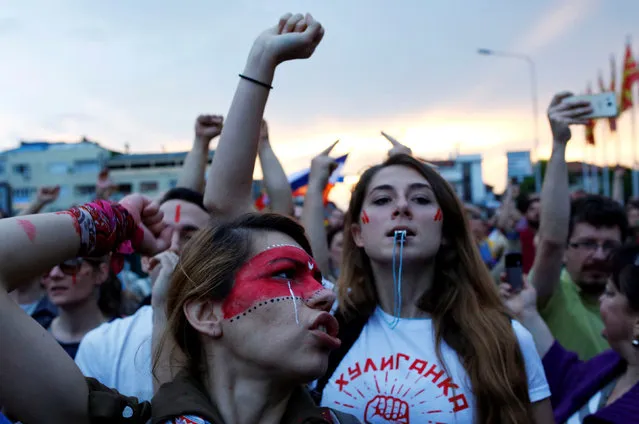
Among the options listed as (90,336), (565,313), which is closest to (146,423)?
(90,336)

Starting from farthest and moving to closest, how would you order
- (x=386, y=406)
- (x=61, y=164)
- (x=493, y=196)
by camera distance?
(x=61, y=164) < (x=493, y=196) < (x=386, y=406)

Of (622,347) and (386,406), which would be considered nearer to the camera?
(386,406)

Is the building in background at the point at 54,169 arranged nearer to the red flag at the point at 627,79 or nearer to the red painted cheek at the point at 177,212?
the red flag at the point at 627,79

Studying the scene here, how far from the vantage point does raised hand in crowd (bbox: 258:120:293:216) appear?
11.3ft

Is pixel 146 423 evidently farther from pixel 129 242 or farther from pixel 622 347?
pixel 622 347

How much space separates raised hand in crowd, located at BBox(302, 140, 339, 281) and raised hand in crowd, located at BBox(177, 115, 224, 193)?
2.17ft

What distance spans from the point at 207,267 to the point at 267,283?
22 centimetres

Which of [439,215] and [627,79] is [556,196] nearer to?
[439,215]

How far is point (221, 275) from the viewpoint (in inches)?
75.0

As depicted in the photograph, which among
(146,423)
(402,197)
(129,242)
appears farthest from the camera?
(402,197)

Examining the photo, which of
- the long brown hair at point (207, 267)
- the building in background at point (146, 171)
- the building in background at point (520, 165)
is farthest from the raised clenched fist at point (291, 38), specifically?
the building in background at point (146, 171)

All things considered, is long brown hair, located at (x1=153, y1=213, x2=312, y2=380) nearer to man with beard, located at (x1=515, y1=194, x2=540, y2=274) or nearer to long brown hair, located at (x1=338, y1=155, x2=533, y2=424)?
long brown hair, located at (x1=338, y1=155, x2=533, y2=424)

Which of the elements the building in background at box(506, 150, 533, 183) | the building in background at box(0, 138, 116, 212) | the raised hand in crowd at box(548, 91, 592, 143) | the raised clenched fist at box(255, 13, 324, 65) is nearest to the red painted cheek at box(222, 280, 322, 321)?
the raised clenched fist at box(255, 13, 324, 65)

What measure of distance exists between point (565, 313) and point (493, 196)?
94.2 ft
